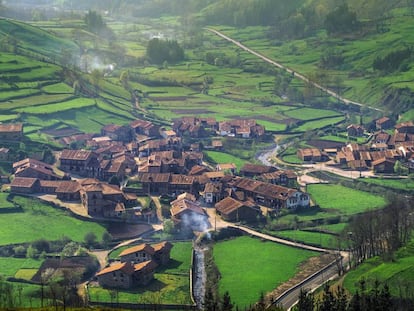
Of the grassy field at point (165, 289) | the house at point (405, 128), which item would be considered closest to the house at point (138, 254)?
the grassy field at point (165, 289)

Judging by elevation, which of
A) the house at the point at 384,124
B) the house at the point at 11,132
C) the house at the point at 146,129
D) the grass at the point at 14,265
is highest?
the house at the point at 11,132

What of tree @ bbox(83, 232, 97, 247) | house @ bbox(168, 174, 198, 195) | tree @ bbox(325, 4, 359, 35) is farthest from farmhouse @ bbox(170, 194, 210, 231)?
tree @ bbox(325, 4, 359, 35)

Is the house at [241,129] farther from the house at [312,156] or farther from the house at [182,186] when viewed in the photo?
the house at [182,186]

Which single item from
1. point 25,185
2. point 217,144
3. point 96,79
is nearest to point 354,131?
point 217,144

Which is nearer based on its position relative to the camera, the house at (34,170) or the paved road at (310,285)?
the paved road at (310,285)

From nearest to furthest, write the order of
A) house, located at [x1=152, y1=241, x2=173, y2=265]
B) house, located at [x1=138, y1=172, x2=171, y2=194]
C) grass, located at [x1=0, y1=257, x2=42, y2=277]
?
grass, located at [x1=0, y1=257, x2=42, y2=277] → house, located at [x1=152, y1=241, x2=173, y2=265] → house, located at [x1=138, y1=172, x2=171, y2=194]

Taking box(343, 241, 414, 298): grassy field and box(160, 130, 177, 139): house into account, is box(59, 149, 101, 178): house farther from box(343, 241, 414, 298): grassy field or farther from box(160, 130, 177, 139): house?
box(343, 241, 414, 298): grassy field
